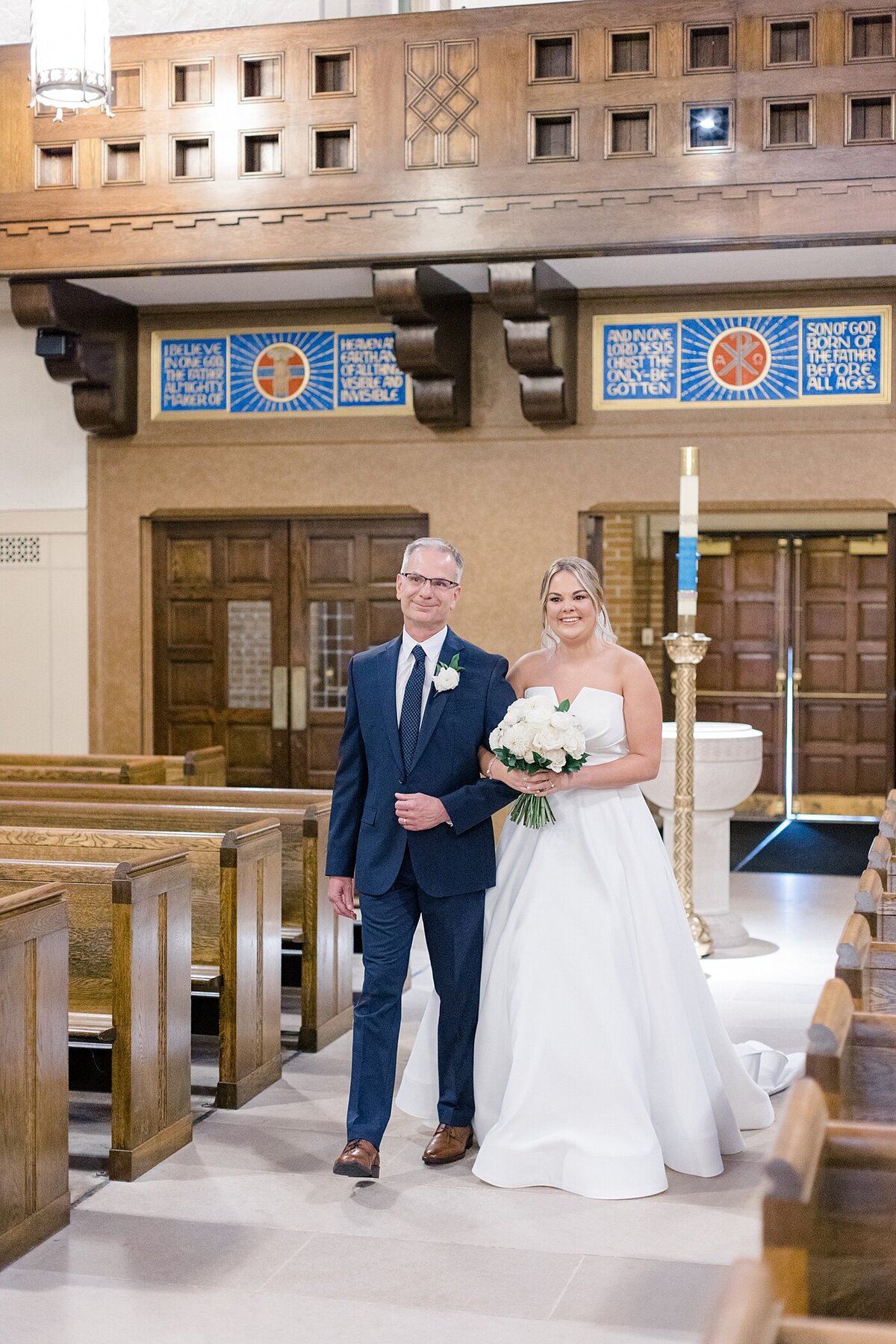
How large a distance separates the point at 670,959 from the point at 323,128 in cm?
533

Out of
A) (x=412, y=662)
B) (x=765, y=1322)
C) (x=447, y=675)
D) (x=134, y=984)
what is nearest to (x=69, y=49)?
(x=412, y=662)

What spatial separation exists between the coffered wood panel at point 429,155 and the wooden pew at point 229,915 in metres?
3.96

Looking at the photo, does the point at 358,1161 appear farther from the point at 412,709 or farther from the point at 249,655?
the point at 249,655

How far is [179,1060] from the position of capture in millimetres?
4234

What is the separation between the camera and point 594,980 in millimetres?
3844

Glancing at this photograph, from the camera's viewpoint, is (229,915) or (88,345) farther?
(88,345)

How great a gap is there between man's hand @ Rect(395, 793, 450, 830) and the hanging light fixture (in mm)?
2844

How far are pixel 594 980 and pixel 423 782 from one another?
71 cm

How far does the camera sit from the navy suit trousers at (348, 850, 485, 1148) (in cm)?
380

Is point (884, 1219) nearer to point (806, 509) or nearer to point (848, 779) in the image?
point (806, 509)

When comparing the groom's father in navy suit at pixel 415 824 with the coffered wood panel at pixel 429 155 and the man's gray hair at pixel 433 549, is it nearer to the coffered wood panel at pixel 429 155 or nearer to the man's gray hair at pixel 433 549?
the man's gray hair at pixel 433 549

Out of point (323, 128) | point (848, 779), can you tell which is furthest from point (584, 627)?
point (848, 779)

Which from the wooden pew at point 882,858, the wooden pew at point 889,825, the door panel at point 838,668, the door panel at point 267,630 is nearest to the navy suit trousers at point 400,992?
the wooden pew at point 882,858

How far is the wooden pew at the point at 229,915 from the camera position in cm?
455
